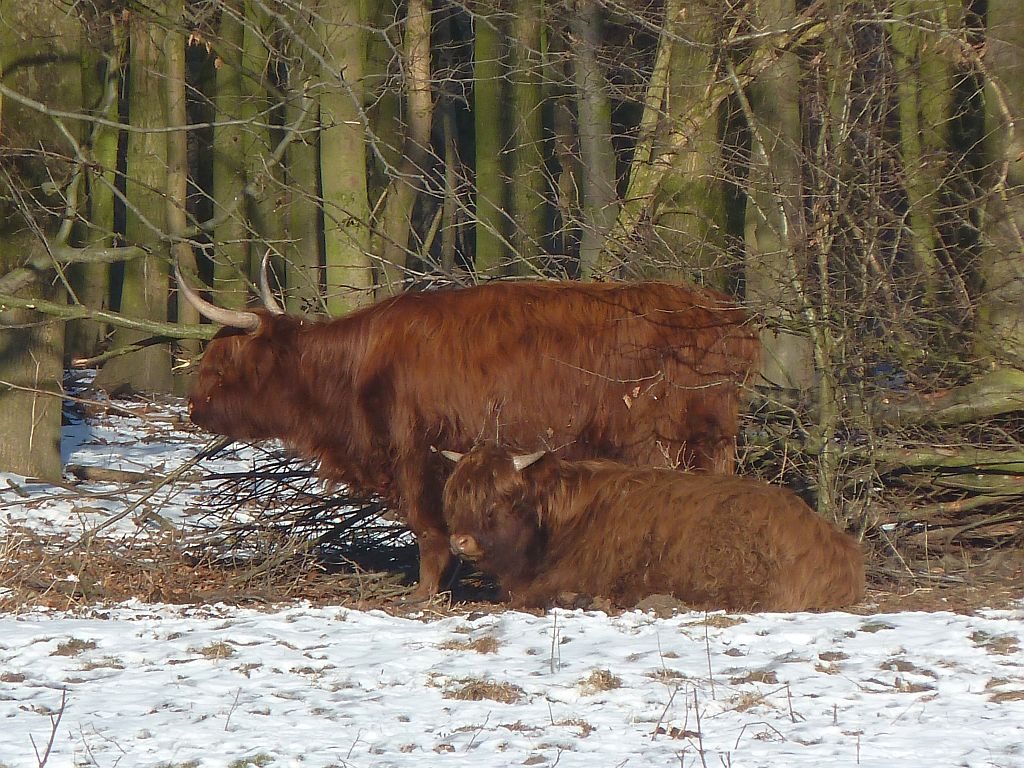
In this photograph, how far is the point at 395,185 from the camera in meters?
16.1

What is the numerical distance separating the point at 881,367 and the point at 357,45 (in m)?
5.90

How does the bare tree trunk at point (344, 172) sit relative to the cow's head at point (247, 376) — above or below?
above

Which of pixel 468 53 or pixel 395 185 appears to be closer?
pixel 395 185

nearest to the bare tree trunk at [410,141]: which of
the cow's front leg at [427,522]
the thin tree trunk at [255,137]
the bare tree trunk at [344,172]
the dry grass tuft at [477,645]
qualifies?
the thin tree trunk at [255,137]

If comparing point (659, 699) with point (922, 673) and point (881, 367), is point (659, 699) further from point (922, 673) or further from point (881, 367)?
point (881, 367)

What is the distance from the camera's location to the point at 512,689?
5172 millimetres

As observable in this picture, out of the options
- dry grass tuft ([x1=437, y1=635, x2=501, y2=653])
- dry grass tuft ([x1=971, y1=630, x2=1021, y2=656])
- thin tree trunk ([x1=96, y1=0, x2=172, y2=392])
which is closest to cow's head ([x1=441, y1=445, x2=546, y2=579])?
dry grass tuft ([x1=437, y1=635, x2=501, y2=653])

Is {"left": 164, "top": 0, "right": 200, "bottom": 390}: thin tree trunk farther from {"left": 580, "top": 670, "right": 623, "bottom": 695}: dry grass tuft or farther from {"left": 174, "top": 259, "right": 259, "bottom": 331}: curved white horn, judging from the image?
{"left": 580, "top": 670, "right": 623, "bottom": 695}: dry grass tuft

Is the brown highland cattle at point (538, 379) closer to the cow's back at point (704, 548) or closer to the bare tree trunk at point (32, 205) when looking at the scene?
the cow's back at point (704, 548)

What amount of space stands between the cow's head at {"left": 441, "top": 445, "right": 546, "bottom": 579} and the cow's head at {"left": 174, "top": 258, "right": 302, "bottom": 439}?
6.55 feet

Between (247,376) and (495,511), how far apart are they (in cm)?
254

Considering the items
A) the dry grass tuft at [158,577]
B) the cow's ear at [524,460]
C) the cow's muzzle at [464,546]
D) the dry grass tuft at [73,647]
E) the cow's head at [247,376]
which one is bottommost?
the dry grass tuft at [158,577]

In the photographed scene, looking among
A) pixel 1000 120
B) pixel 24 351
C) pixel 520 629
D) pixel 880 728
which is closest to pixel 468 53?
pixel 24 351

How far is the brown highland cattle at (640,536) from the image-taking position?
7.15 meters
